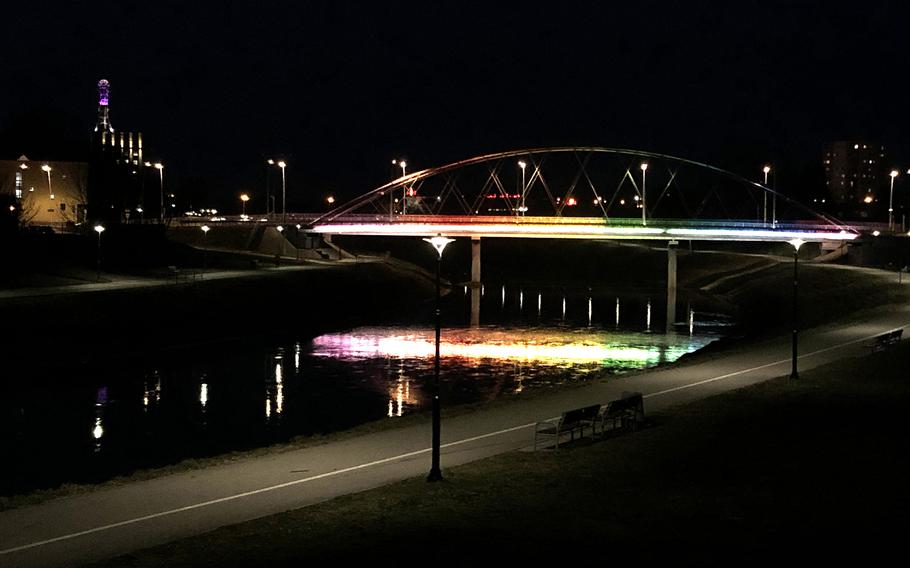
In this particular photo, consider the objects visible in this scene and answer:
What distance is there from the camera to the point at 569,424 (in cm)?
2358

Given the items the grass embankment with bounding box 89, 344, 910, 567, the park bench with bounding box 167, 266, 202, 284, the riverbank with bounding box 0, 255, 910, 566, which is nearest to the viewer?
the grass embankment with bounding box 89, 344, 910, 567

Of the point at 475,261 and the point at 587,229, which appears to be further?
the point at 475,261

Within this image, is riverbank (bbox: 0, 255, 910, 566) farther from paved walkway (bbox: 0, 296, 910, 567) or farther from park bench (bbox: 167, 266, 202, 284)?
park bench (bbox: 167, 266, 202, 284)

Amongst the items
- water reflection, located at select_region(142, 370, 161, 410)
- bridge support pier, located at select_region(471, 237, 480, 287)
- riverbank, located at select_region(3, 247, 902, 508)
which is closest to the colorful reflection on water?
riverbank, located at select_region(3, 247, 902, 508)

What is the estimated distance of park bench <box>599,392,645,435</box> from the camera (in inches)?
968

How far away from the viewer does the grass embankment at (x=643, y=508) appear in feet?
49.3

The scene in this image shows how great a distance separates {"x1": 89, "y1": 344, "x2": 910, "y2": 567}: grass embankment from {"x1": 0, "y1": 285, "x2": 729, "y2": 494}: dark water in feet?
34.9

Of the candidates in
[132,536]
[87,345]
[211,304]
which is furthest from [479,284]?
[132,536]

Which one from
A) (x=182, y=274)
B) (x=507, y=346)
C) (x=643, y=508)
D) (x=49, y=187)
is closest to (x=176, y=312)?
(x=182, y=274)

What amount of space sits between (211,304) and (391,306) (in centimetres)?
2235

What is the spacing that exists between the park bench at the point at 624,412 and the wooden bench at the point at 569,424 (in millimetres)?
222

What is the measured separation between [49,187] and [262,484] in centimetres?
8965

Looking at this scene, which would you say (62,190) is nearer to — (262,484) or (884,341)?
(884,341)

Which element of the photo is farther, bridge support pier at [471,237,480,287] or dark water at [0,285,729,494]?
bridge support pier at [471,237,480,287]
